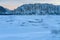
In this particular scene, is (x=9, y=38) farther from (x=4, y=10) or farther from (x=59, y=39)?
(x=4, y=10)

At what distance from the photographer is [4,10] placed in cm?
4956

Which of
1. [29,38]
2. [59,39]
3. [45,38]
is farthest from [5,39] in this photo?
[59,39]

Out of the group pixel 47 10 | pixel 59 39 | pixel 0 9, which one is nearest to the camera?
pixel 59 39

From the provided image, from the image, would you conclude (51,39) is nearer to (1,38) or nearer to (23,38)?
(23,38)

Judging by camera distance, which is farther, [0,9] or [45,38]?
[0,9]

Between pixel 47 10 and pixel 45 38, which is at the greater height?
pixel 45 38

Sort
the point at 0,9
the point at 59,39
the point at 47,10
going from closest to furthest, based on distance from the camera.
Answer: the point at 59,39
the point at 0,9
the point at 47,10

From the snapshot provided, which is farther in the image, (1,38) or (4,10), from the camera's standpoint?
(4,10)

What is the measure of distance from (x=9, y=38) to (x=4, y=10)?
4274 cm

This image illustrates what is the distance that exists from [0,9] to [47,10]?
1239cm

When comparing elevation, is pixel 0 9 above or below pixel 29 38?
below

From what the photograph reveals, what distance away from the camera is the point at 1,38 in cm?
722

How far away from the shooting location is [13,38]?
7266mm

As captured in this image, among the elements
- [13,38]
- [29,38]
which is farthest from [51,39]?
[13,38]
